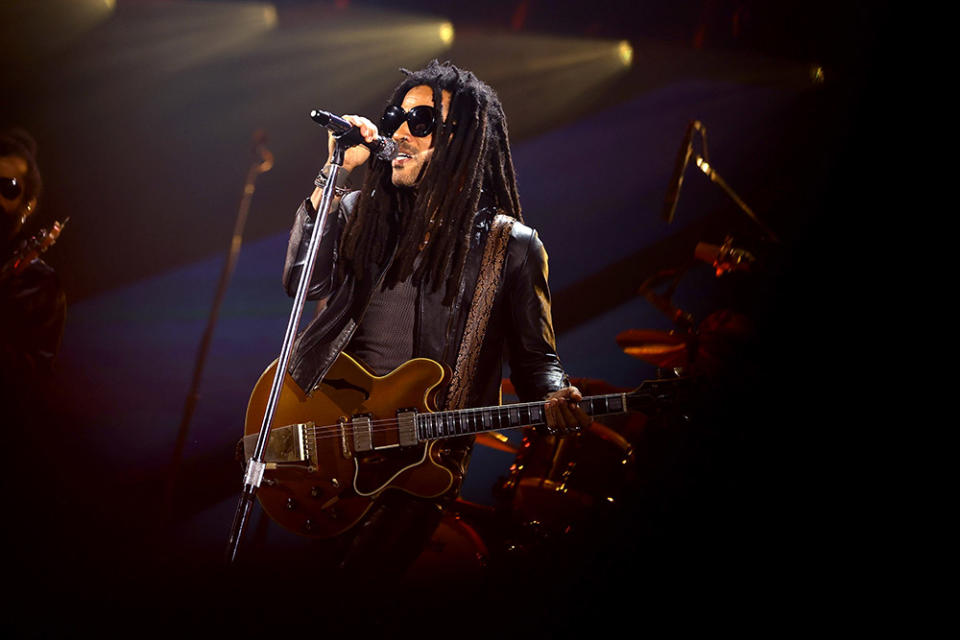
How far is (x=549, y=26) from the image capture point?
2.78m

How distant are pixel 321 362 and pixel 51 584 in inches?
43.3

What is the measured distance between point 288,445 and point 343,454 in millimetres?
194

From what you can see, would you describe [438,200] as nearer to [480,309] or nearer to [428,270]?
[428,270]

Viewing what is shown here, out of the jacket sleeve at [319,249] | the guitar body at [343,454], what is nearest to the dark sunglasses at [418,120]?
the jacket sleeve at [319,249]

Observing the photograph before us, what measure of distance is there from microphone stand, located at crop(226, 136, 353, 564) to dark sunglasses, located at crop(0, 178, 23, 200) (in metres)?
1.91

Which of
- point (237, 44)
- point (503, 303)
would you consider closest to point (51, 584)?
point (503, 303)

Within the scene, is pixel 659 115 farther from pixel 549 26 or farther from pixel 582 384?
pixel 582 384

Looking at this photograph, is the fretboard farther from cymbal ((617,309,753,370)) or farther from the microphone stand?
the microphone stand

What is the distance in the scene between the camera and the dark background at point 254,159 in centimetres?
265

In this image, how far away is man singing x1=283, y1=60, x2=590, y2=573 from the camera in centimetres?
213

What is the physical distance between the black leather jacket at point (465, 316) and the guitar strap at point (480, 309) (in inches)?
0.9

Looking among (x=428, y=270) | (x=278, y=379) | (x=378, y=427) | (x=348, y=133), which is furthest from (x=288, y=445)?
(x=348, y=133)

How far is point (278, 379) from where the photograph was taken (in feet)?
5.28

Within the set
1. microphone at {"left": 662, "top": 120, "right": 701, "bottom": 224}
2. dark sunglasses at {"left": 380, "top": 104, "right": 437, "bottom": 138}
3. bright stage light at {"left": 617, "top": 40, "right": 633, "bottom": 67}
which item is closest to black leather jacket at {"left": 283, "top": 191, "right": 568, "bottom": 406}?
dark sunglasses at {"left": 380, "top": 104, "right": 437, "bottom": 138}
